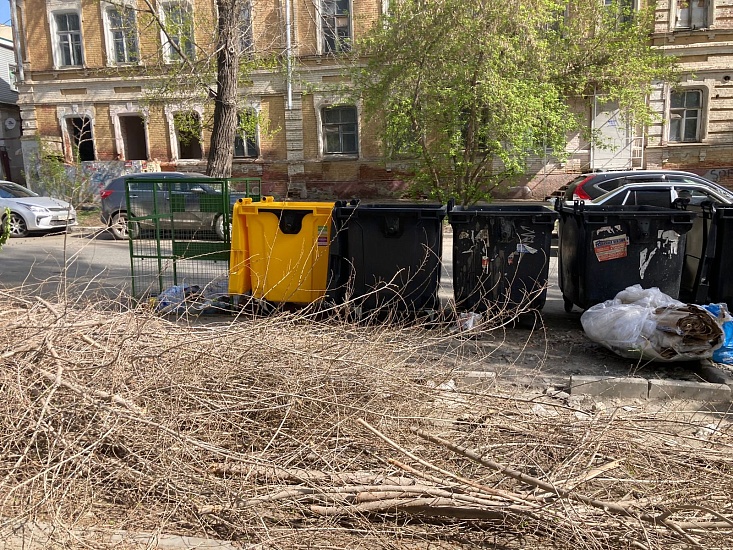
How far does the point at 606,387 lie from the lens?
5012 mm

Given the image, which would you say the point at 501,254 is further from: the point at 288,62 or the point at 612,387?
the point at 288,62

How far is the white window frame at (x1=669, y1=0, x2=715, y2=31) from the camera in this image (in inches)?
811

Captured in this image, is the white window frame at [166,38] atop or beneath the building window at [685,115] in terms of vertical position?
atop

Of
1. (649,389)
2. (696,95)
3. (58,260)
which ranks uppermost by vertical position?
(696,95)

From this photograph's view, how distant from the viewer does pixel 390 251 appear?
6.65 metres

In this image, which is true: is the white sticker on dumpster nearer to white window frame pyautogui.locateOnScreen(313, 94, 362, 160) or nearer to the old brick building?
the old brick building

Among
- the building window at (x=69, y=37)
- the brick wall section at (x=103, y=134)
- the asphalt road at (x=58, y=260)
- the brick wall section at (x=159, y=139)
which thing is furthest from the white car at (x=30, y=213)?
the building window at (x=69, y=37)

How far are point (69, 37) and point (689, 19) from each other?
74.1ft

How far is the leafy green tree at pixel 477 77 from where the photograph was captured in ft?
44.5

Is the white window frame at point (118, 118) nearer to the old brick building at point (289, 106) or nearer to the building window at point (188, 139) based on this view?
the old brick building at point (289, 106)

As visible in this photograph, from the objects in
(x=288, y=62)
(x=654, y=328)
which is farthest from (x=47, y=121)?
(x=654, y=328)

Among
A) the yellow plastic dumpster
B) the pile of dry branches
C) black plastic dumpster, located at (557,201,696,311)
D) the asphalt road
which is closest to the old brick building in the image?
the asphalt road

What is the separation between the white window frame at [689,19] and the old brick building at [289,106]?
0.11ft

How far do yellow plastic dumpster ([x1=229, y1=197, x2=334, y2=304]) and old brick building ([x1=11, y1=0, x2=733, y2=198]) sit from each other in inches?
492
